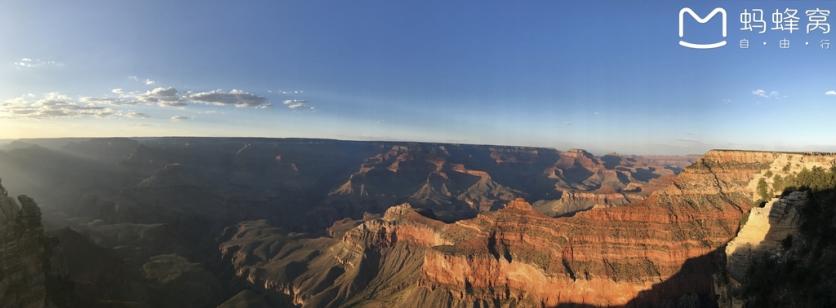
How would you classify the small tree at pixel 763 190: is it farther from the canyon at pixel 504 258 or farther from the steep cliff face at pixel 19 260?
the steep cliff face at pixel 19 260

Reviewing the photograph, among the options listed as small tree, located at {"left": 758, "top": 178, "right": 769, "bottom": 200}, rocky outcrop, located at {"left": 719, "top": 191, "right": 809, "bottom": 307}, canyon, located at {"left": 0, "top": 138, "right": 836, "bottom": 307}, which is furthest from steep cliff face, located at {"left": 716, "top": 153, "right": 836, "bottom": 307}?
small tree, located at {"left": 758, "top": 178, "right": 769, "bottom": 200}

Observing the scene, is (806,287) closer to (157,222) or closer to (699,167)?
(699,167)

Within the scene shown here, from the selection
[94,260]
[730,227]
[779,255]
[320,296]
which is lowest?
[320,296]

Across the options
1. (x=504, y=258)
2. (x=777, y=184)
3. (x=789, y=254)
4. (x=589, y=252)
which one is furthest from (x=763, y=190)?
(x=504, y=258)

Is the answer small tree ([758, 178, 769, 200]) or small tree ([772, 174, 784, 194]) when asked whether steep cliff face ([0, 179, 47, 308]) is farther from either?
small tree ([758, 178, 769, 200])

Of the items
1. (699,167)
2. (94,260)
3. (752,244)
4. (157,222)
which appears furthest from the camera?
(157,222)

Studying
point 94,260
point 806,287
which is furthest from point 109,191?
point 806,287

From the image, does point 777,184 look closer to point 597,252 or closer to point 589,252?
point 597,252
